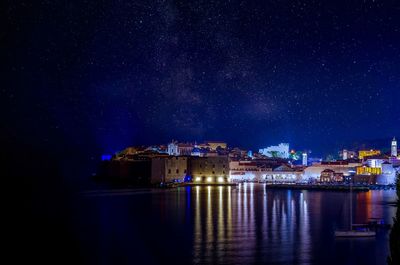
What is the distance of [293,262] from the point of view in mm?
8297

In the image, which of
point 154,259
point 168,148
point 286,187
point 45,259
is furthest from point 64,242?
point 168,148

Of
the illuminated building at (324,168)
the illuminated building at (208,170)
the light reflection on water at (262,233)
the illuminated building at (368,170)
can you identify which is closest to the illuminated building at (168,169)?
the illuminated building at (208,170)

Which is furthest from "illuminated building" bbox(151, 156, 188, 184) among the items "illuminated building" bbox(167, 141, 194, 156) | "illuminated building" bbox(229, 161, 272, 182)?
"illuminated building" bbox(167, 141, 194, 156)

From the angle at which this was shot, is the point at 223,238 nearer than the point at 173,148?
Yes

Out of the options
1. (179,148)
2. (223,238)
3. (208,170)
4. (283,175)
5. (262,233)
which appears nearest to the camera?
(223,238)

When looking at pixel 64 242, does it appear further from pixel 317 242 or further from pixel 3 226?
pixel 317 242

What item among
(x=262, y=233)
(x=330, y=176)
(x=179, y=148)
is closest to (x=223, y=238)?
(x=262, y=233)

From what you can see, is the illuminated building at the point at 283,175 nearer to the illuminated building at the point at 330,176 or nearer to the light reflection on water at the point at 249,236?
the illuminated building at the point at 330,176

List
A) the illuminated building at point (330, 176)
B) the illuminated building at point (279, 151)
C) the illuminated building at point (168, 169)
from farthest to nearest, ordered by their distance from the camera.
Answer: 1. the illuminated building at point (279, 151)
2. the illuminated building at point (330, 176)
3. the illuminated building at point (168, 169)

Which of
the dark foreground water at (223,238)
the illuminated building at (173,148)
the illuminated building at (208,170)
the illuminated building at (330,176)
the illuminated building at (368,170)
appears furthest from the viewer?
the illuminated building at (173,148)

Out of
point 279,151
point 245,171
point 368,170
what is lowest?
point 245,171

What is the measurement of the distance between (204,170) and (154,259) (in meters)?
35.2

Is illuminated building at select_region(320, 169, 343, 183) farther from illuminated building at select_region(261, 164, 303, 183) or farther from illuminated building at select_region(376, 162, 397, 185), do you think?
illuminated building at select_region(376, 162, 397, 185)

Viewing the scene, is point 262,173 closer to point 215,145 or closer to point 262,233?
point 215,145
